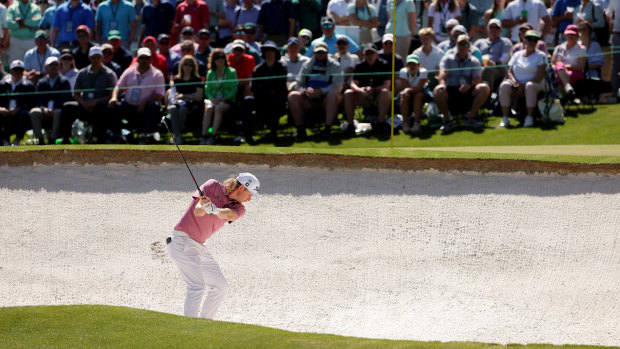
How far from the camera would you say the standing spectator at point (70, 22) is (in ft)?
62.7

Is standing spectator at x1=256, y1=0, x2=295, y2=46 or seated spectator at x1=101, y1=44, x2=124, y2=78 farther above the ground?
standing spectator at x1=256, y1=0, x2=295, y2=46

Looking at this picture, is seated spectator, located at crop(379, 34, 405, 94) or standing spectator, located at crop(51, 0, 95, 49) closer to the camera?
seated spectator, located at crop(379, 34, 405, 94)

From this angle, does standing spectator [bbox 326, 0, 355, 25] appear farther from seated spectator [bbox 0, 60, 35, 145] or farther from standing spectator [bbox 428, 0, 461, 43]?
seated spectator [bbox 0, 60, 35, 145]

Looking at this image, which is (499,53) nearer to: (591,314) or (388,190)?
(388,190)

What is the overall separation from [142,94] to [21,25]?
17.1ft

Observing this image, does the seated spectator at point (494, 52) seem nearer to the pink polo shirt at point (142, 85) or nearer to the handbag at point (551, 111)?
the handbag at point (551, 111)

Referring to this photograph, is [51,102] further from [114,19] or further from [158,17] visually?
[158,17]

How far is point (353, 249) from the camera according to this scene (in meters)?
11.3

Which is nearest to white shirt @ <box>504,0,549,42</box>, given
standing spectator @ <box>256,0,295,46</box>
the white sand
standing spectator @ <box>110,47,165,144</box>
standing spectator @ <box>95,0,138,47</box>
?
standing spectator @ <box>256,0,295,46</box>

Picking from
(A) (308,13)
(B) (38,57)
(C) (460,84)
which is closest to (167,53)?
(B) (38,57)

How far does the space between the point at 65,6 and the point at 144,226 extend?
29.1 feet

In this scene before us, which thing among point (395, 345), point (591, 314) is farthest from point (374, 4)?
point (395, 345)

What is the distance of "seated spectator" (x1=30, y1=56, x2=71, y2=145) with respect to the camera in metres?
16.4

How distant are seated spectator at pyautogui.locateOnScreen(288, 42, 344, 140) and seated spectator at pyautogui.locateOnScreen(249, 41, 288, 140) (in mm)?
255
